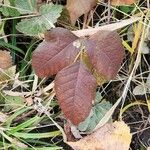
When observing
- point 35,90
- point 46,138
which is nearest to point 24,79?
point 35,90

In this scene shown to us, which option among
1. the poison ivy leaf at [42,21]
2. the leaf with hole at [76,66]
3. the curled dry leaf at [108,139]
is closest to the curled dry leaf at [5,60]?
the poison ivy leaf at [42,21]

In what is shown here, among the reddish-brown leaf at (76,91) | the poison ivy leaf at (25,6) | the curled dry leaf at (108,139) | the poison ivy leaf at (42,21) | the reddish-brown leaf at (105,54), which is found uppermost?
the poison ivy leaf at (25,6)

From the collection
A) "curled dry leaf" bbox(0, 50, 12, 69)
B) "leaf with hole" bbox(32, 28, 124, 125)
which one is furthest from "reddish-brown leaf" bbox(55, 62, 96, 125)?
"curled dry leaf" bbox(0, 50, 12, 69)

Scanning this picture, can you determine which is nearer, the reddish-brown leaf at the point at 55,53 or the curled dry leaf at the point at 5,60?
the reddish-brown leaf at the point at 55,53

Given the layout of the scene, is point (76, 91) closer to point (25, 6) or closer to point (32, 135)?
point (32, 135)

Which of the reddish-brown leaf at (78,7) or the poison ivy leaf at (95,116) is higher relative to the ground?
the reddish-brown leaf at (78,7)

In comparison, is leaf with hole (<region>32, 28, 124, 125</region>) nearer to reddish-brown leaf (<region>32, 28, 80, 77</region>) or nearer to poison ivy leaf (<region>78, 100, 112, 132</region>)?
reddish-brown leaf (<region>32, 28, 80, 77</region>)

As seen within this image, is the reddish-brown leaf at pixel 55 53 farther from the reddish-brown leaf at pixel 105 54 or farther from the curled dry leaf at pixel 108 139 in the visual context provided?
the curled dry leaf at pixel 108 139
